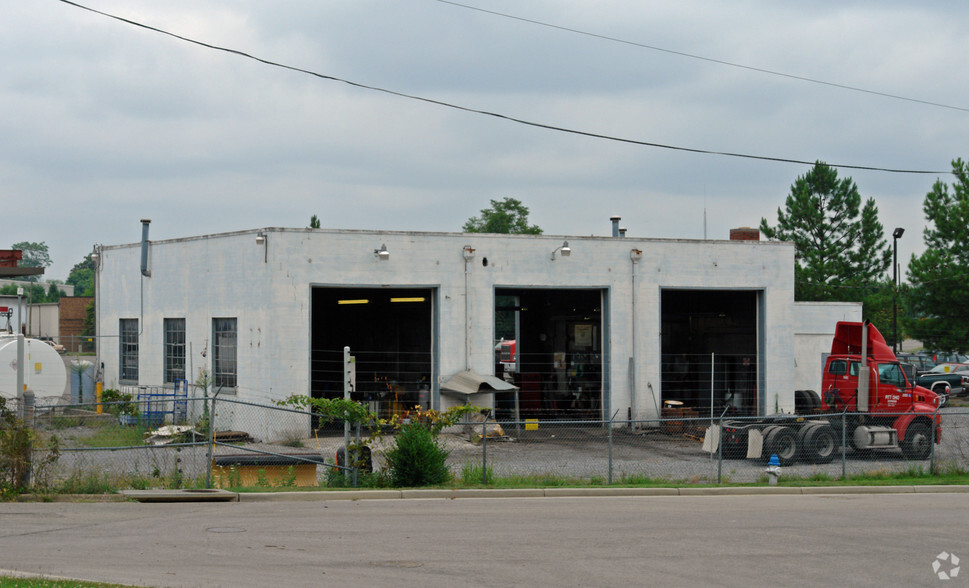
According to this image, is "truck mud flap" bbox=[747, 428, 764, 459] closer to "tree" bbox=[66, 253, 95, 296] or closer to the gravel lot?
the gravel lot

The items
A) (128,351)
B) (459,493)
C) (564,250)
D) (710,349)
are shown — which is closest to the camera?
(459,493)

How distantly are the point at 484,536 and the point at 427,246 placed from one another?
1745 centimetres

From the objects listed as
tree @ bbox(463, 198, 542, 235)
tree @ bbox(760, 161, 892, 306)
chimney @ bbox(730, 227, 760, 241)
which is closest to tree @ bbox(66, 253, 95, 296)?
tree @ bbox(463, 198, 542, 235)

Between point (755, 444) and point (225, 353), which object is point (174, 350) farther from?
point (755, 444)

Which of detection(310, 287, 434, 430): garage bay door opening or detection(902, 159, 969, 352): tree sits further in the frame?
detection(902, 159, 969, 352): tree

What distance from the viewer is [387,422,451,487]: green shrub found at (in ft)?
58.9

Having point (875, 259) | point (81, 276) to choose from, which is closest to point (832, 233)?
point (875, 259)

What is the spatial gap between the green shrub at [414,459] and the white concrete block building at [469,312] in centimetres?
1088

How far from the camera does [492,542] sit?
12820 millimetres

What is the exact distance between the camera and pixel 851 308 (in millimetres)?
38844

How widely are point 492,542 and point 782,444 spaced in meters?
12.9

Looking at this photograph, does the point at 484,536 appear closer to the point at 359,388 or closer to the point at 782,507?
the point at 782,507

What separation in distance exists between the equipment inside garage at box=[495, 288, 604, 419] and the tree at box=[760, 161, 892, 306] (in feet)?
125

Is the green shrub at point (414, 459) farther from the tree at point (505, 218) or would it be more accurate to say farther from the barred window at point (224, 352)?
the tree at point (505, 218)
